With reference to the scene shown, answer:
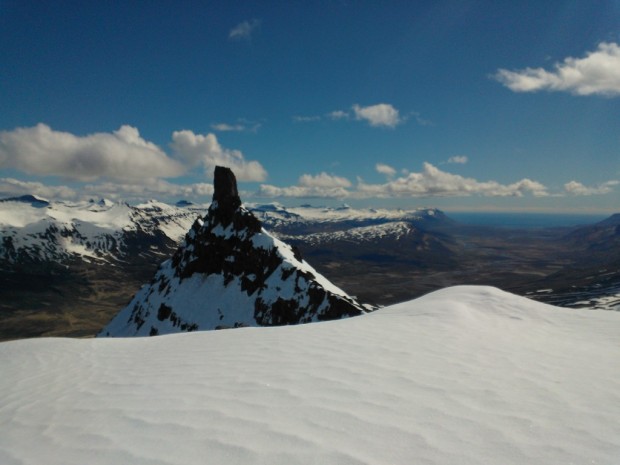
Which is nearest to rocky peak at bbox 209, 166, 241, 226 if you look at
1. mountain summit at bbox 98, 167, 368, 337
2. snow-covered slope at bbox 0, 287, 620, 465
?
mountain summit at bbox 98, 167, 368, 337

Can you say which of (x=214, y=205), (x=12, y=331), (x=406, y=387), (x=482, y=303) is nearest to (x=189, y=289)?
(x=214, y=205)

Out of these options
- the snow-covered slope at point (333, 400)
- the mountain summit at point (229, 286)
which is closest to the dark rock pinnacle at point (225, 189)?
the mountain summit at point (229, 286)

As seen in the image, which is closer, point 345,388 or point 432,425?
point 432,425

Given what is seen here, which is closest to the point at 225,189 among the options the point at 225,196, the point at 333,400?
the point at 225,196

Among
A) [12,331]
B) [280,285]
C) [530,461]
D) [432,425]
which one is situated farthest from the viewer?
[12,331]

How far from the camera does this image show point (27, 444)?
4.87m

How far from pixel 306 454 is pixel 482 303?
1201 cm

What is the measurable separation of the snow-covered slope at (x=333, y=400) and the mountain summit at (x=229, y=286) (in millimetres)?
40130

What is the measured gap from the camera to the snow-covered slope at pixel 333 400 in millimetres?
3979

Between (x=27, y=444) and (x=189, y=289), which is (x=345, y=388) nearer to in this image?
(x=27, y=444)

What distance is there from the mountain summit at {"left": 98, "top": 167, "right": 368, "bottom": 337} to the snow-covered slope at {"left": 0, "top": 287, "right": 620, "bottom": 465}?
40130 mm

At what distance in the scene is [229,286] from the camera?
69688 mm

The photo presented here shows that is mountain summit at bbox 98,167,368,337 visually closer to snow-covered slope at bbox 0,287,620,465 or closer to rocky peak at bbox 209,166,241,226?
rocky peak at bbox 209,166,241,226

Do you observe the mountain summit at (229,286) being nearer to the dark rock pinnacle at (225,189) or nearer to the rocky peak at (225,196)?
the dark rock pinnacle at (225,189)
